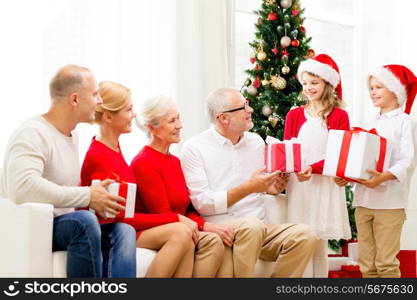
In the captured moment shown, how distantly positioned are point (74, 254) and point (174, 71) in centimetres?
238

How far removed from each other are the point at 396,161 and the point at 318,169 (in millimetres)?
526

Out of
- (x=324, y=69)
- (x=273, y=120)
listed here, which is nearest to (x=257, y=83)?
(x=273, y=120)

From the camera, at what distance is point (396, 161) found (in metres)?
3.82

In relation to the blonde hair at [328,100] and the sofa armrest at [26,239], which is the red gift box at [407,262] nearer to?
the blonde hair at [328,100]

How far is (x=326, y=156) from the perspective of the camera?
3.55 m

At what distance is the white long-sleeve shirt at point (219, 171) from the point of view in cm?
338

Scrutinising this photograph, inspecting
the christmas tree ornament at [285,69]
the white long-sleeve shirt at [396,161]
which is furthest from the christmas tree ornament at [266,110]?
the white long-sleeve shirt at [396,161]

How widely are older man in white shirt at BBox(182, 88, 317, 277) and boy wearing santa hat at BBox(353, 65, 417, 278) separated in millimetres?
618

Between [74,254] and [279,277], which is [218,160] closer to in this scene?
[279,277]

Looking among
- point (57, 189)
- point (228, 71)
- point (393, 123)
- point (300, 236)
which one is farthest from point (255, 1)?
point (57, 189)

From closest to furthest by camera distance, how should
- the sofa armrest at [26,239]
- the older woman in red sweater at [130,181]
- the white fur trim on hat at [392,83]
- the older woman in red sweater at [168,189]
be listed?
1. the sofa armrest at [26,239]
2. the older woman in red sweater at [130,181]
3. the older woman in red sweater at [168,189]
4. the white fur trim on hat at [392,83]

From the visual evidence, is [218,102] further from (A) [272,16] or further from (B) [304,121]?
(A) [272,16]

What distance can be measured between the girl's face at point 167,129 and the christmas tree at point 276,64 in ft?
5.53

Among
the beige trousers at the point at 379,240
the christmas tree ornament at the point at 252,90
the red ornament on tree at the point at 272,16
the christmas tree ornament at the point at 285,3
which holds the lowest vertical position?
the beige trousers at the point at 379,240
